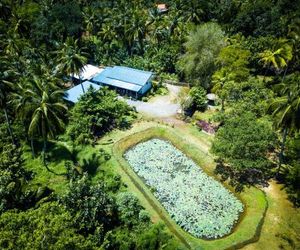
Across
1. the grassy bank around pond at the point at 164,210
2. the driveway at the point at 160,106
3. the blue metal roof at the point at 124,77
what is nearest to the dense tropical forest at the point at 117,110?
the grassy bank around pond at the point at 164,210

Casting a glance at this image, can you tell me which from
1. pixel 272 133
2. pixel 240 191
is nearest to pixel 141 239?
pixel 240 191

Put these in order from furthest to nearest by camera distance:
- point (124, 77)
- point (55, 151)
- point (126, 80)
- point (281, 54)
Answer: point (124, 77)
point (126, 80)
point (281, 54)
point (55, 151)

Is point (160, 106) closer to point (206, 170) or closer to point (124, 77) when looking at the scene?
point (124, 77)

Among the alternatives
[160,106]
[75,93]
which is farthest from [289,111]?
[75,93]

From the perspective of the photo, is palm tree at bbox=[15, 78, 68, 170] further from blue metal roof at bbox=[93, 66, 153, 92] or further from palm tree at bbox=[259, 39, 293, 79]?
palm tree at bbox=[259, 39, 293, 79]

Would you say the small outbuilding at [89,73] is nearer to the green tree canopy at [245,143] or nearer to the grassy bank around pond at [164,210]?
the grassy bank around pond at [164,210]

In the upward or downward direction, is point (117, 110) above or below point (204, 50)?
below
